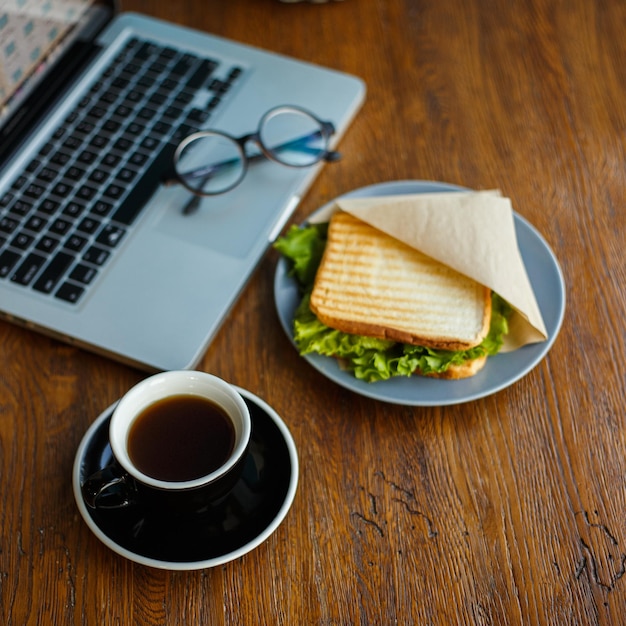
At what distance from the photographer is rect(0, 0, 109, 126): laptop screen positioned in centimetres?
90

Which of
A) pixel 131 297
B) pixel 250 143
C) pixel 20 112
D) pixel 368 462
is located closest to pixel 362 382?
pixel 368 462

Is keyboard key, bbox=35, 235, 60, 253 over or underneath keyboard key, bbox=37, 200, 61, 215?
underneath

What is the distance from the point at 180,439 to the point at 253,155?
1.46ft

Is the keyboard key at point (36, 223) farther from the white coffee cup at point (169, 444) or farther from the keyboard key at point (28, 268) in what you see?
the white coffee cup at point (169, 444)

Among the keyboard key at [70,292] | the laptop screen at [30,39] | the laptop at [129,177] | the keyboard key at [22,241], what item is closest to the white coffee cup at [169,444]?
the laptop at [129,177]

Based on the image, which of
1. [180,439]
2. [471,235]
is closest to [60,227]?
[180,439]

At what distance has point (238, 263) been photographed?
85 centimetres

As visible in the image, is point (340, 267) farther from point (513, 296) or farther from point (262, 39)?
point (262, 39)

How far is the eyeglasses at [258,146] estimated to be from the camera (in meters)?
0.93

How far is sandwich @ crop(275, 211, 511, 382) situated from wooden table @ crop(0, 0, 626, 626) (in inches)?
2.1

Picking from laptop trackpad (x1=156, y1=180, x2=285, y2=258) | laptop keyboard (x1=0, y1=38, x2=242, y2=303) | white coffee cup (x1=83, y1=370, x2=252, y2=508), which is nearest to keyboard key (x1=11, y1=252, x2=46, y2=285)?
laptop keyboard (x1=0, y1=38, x2=242, y2=303)

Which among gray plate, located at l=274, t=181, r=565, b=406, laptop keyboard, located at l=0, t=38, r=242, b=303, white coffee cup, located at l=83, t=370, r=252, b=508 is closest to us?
white coffee cup, located at l=83, t=370, r=252, b=508

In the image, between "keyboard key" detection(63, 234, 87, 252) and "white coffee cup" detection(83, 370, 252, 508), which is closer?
"white coffee cup" detection(83, 370, 252, 508)

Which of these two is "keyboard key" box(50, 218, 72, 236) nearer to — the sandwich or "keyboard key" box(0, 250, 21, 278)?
"keyboard key" box(0, 250, 21, 278)
